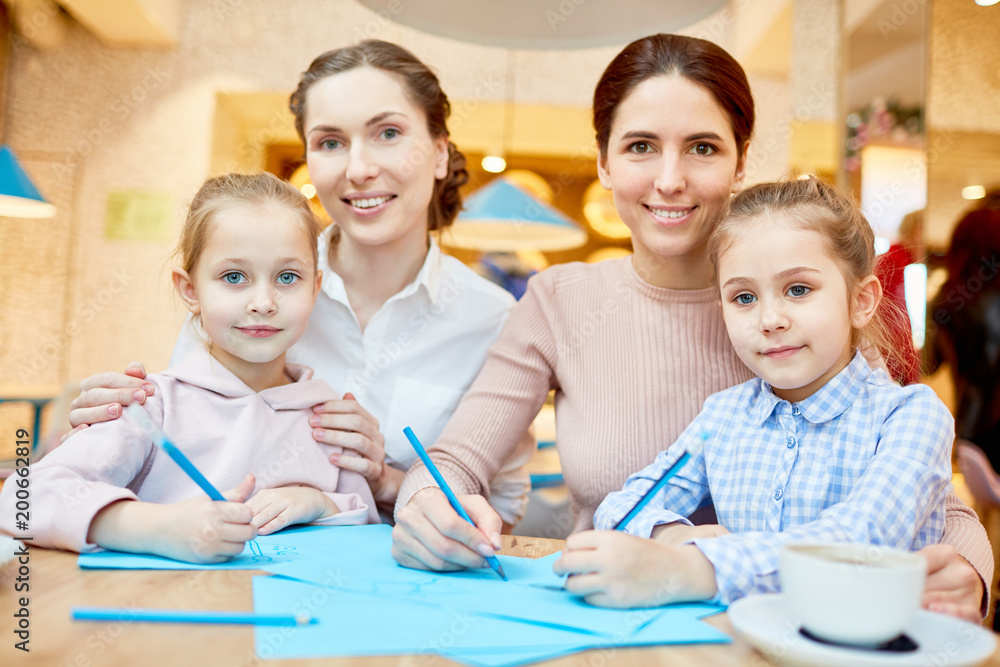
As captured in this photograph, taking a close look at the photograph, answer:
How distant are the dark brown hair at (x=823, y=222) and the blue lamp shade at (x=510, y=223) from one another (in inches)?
108

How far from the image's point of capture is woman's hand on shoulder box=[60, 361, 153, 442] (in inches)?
40.5

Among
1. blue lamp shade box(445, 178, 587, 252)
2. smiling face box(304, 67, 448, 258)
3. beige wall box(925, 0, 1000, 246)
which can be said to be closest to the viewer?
smiling face box(304, 67, 448, 258)

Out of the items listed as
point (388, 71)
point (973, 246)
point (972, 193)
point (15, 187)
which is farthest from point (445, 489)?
point (972, 193)

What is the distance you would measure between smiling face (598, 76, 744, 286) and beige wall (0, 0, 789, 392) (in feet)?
12.8

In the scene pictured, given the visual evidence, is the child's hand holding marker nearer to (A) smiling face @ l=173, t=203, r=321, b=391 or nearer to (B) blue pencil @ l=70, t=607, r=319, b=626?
(B) blue pencil @ l=70, t=607, r=319, b=626

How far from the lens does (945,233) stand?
14.2ft

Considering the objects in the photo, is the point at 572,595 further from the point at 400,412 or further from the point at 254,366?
the point at 400,412

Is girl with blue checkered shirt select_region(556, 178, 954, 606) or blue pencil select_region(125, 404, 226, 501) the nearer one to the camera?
blue pencil select_region(125, 404, 226, 501)

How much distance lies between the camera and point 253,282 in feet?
3.81

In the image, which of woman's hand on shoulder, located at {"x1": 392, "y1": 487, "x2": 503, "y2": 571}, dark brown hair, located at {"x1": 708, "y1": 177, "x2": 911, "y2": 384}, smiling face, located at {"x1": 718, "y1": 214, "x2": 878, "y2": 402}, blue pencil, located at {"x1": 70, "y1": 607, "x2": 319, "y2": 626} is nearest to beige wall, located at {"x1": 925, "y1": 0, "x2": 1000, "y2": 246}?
dark brown hair, located at {"x1": 708, "y1": 177, "x2": 911, "y2": 384}

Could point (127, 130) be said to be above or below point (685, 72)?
above

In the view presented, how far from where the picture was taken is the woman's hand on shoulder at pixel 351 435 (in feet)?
3.98

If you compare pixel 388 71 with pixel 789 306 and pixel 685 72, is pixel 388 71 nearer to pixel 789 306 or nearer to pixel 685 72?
pixel 685 72

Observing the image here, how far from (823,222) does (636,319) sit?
1.33 feet
